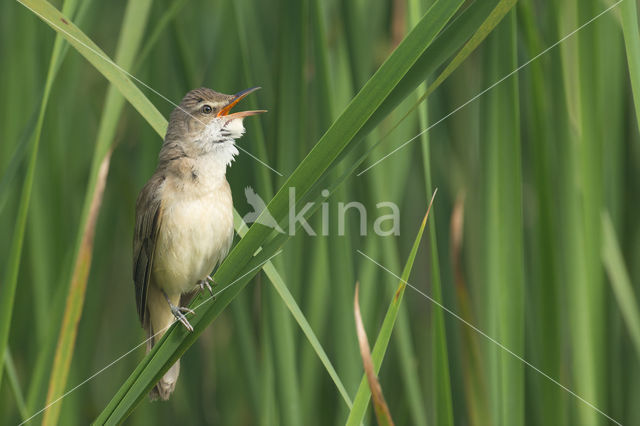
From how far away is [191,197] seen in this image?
1979mm

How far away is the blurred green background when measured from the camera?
1.79 metres

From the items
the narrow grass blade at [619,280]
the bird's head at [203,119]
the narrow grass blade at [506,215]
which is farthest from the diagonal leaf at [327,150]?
the narrow grass blade at [619,280]

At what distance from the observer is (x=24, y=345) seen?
271 cm

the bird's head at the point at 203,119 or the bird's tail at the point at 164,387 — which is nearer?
the bird's head at the point at 203,119

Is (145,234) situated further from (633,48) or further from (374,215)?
(633,48)

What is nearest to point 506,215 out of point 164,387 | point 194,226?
point 194,226

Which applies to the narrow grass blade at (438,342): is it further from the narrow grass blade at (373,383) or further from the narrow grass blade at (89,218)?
the narrow grass blade at (89,218)

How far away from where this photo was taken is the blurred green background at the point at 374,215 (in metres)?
1.79

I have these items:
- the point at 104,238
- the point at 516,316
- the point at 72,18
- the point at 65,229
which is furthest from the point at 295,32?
the point at 65,229

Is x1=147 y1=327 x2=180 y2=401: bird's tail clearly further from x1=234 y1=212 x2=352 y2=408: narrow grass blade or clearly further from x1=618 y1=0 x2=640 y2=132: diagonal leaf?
x1=618 y1=0 x2=640 y2=132: diagonal leaf

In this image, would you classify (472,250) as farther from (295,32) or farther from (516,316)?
(295,32)

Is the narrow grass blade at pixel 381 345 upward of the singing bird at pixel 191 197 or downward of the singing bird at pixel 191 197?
downward

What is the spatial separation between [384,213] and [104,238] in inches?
40.6

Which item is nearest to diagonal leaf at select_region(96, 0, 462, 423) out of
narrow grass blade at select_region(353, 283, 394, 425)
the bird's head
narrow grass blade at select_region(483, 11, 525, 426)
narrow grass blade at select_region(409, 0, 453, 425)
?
narrow grass blade at select_region(353, 283, 394, 425)
